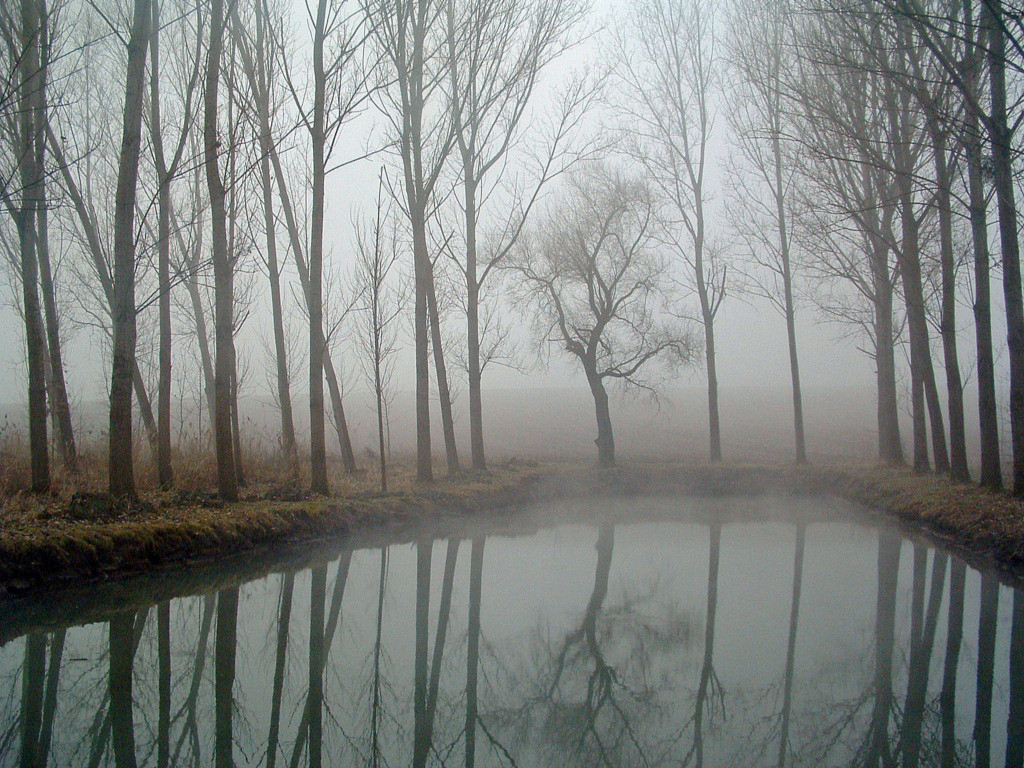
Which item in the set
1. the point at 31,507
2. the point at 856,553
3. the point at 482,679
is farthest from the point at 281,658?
the point at 856,553

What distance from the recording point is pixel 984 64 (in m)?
11.4

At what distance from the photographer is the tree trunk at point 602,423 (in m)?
24.8

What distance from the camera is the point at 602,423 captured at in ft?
82.1

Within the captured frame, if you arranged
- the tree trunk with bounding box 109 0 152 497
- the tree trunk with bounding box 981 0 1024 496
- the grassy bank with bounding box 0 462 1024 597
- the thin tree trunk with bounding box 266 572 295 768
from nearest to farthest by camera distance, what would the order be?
1. the thin tree trunk with bounding box 266 572 295 768
2. the grassy bank with bounding box 0 462 1024 597
3. the tree trunk with bounding box 109 0 152 497
4. the tree trunk with bounding box 981 0 1024 496

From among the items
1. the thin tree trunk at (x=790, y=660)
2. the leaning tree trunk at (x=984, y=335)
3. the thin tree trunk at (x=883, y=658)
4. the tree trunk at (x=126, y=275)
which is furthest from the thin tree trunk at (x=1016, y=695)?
the tree trunk at (x=126, y=275)

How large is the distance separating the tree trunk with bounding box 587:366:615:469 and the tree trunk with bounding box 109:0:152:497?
655 inches

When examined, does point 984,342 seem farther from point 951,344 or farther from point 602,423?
point 602,423

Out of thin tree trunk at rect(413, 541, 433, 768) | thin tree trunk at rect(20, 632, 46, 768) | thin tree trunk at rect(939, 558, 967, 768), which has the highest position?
thin tree trunk at rect(20, 632, 46, 768)

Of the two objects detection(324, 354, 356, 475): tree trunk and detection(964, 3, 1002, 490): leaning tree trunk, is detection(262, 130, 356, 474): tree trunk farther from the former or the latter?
detection(964, 3, 1002, 490): leaning tree trunk

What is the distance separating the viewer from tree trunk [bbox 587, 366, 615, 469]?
81.3 ft

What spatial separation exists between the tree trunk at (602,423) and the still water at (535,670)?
1537cm

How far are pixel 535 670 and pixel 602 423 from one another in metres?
19.8

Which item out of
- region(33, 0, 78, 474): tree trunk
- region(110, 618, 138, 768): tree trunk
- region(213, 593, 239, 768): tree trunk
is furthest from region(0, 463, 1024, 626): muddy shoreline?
region(33, 0, 78, 474): tree trunk

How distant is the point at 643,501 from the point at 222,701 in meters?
14.3
